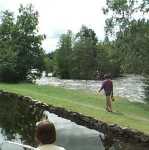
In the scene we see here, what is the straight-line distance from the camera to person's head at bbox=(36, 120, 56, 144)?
626cm

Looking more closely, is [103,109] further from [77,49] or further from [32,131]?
[77,49]

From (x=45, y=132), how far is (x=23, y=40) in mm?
56204

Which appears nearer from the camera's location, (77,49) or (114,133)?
(114,133)

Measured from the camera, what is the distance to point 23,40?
6191 cm

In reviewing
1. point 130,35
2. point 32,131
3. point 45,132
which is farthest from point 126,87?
point 45,132

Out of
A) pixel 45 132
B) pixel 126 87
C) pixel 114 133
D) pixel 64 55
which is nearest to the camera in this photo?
pixel 45 132

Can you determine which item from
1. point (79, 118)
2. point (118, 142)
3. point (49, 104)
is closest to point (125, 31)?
point (49, 104)

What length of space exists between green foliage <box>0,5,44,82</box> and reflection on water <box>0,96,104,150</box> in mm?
26966

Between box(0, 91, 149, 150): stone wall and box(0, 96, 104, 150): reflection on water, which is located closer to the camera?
box(0, 91, 149, 150): stone wall

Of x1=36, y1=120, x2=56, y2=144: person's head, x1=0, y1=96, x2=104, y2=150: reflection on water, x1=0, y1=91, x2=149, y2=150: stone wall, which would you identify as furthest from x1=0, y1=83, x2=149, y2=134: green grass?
x1=36, y1=120, x2=56, y2=144: person's head

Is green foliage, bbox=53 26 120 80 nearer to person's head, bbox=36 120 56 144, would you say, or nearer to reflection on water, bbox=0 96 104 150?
reflection on water, bbox=0 96 104 150

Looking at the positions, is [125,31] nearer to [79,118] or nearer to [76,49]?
[79,118]

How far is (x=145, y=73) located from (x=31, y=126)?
547 inches

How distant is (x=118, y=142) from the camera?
21469 mm
